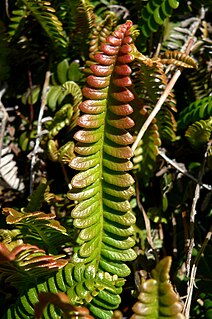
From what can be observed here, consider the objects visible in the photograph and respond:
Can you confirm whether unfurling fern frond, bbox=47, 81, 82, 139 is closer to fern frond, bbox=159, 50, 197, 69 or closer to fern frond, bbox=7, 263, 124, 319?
fern frond, bbox=159, 50, 197, 69

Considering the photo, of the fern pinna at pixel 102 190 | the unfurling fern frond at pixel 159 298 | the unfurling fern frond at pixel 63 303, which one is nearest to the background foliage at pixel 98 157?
the fern pinna at pixel 102 190

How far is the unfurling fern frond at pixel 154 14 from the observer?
5.51ft

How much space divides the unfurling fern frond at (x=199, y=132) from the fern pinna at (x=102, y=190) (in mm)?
370

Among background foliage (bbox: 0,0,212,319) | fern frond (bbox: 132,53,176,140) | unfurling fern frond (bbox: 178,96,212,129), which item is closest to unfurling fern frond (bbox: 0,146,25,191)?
background foliage (bbox: 0,0,212,319)

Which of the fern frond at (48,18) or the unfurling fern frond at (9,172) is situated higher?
the fern frond at (48,18)

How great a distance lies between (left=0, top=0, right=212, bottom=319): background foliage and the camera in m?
1.38

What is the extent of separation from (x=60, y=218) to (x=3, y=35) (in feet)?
2.03

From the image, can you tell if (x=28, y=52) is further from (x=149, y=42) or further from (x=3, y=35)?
(x=149, y=42)

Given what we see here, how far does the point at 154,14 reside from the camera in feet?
5.65

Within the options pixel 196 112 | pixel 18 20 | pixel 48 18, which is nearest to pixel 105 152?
pixel 196 112

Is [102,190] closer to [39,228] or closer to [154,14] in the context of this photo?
[39,228]

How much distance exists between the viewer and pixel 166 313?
1.07 meters

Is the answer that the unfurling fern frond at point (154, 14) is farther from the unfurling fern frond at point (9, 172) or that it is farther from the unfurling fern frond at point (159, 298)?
the unfurling fern frond at point (159, 298)

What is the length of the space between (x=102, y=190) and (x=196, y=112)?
18.7 inches
